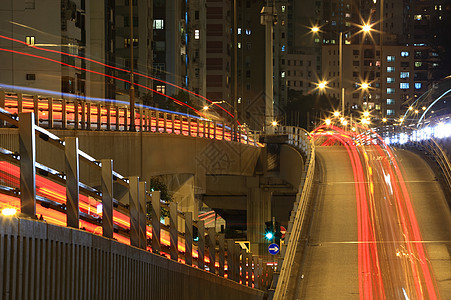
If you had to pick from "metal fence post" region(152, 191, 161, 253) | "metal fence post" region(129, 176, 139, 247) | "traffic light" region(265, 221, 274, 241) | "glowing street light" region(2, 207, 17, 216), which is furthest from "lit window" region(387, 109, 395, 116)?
"glowing street light" region(2, 207, 17, 216)

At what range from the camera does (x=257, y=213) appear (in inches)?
2554

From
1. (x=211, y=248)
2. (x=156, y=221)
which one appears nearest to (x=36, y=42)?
(x=211, y=248)

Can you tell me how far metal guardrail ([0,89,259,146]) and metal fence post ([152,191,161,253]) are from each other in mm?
9586

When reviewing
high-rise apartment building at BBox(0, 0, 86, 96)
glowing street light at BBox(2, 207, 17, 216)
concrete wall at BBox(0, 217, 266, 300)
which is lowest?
concrete wall at BBox(0, 217, 266, 300)

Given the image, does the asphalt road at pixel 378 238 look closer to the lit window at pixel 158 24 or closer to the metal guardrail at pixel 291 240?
the metal guardrail at pixel 291 240

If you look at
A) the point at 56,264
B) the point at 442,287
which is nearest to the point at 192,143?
the point at 442,287

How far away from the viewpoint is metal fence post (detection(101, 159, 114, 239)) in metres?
10.2

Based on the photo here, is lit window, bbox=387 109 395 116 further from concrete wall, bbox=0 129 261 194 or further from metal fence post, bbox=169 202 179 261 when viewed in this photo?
metal fence post, bbox=169 202 179 261

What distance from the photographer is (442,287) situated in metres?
17.0

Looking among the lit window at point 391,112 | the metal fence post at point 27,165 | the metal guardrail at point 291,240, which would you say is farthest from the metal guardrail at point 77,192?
the lit window at point 391,112

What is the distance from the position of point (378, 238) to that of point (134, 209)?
1202 cm

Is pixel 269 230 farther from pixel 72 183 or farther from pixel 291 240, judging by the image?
pixel 72 183

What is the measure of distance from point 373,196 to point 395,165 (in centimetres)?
819

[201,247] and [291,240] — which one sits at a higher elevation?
[291,240]
